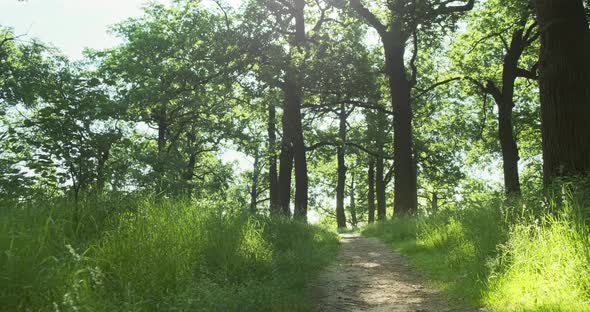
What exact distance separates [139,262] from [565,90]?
23.8 feet

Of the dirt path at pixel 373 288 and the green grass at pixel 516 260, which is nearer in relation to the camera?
the green grass at pixel 516 260

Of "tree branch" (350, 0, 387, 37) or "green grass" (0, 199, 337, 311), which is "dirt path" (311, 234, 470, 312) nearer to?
"green grass" (0, 199, 337, 311)

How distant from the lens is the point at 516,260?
5543 millimetres

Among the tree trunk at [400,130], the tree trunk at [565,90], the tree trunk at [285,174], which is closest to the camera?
the tree trunk at [565,90]

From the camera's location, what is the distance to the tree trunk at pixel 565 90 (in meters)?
7.52

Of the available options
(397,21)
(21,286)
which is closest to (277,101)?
(397,21)

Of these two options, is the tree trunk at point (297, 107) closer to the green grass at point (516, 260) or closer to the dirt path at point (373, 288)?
the dirt path at point (373, 288)

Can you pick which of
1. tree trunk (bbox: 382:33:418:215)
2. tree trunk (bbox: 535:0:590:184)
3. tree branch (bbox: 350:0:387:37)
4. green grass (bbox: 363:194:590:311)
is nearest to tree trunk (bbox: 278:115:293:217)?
tree trunk (bbox: 382:33:418:215)

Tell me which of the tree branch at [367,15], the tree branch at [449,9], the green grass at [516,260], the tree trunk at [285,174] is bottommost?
the green grass at [516,260]

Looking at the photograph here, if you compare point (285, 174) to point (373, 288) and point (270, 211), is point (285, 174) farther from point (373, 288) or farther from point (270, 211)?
point (373, 288)

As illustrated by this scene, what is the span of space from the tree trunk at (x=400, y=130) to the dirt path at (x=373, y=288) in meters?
9.25

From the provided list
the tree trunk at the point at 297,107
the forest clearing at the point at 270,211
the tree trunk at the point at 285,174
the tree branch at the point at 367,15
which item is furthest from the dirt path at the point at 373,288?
the tree branch at the point at 367,15

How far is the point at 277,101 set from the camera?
1891 cm

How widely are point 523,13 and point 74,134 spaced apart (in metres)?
15.8
